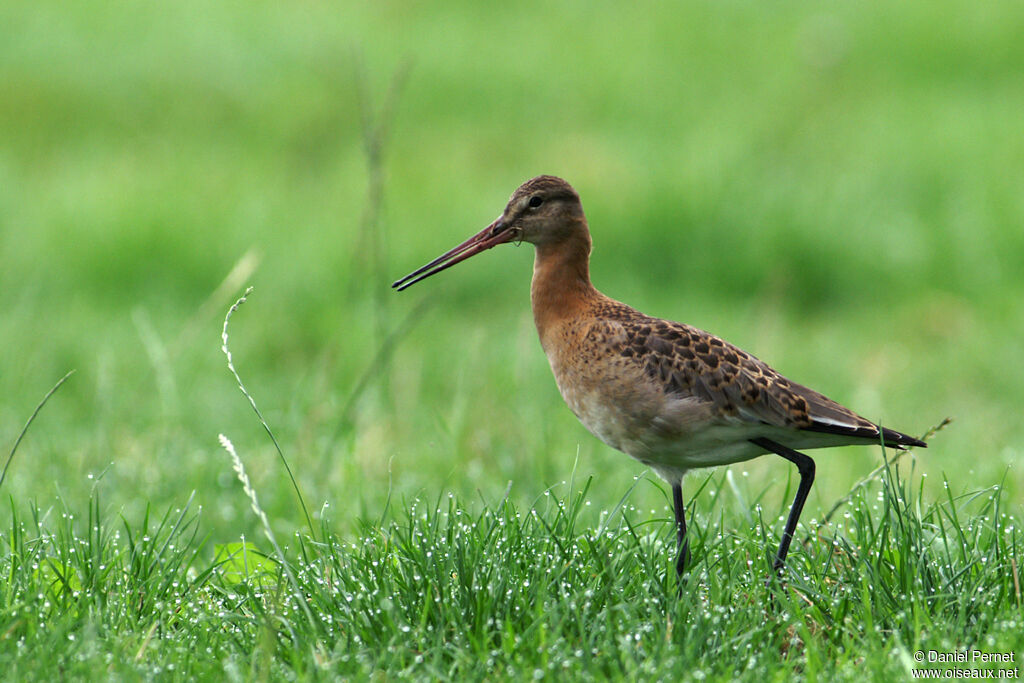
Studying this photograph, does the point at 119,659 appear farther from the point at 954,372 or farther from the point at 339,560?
the point at 954,372

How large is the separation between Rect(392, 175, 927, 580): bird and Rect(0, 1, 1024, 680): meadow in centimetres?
19

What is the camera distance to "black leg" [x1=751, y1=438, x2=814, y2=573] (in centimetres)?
389

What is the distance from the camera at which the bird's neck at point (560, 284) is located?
14.7 ft

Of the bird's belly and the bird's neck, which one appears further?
the bird's neck

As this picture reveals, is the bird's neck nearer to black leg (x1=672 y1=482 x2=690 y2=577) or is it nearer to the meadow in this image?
the meadow

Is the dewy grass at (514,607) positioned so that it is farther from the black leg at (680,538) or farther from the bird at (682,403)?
the bird at (682,403)

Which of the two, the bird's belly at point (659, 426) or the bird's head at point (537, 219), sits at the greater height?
the bird's head at point (537, 219)

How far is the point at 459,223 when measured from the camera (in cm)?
1114

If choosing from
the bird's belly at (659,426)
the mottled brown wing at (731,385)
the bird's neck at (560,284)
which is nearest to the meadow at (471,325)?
the bird's belly at (659,426)

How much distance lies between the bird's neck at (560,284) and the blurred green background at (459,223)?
3.72 ft
